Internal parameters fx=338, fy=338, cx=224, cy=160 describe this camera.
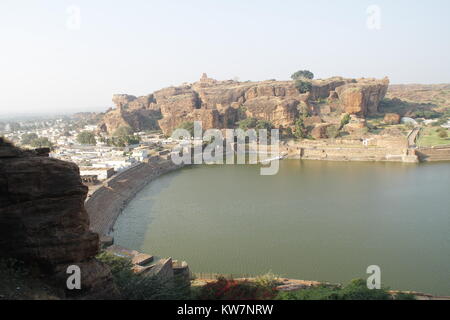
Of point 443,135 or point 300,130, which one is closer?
point 443,135

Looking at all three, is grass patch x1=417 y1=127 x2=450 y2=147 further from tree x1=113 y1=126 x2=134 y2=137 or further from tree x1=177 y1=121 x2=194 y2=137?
tree x1=113 y1=126 x2=134 y2=137

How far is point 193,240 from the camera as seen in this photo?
33.0ft

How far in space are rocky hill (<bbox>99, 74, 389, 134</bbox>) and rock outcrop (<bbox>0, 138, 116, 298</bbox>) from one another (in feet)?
86.7

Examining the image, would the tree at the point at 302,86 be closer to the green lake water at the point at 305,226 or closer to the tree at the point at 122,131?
the tree at the point at 122,131

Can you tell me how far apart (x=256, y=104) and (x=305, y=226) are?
23.8 m

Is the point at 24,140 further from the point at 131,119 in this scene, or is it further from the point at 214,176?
the point at 214,176

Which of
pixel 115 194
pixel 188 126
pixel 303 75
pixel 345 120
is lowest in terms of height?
pixel 115 194

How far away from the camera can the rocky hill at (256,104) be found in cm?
3147

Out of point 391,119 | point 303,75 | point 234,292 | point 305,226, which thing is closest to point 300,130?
point 391,119

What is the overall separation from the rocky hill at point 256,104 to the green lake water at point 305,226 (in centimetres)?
1441

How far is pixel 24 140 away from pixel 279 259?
3109cm

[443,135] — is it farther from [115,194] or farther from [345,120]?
[115,194]

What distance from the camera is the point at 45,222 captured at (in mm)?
4520
